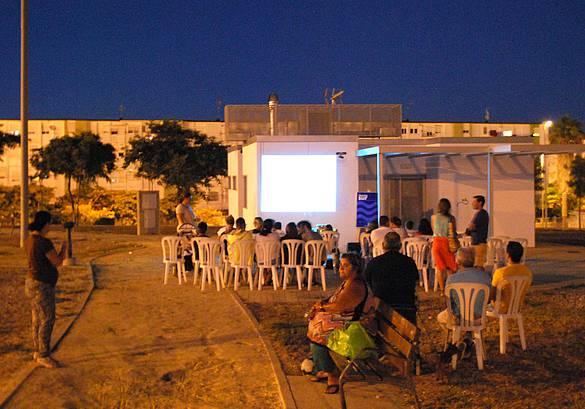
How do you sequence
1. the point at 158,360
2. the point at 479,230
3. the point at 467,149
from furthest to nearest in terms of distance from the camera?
1. the point at 467,149
2. the point at 479,230
3. the point at 158,360

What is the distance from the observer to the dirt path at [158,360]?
6.73 m

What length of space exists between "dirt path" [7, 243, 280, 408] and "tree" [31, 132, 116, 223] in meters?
24.3

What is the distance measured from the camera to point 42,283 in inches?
305

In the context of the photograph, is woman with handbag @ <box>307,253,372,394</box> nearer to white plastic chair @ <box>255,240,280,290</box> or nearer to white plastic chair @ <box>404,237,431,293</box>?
white plastic chair @ <box>255,240,280,290</box>

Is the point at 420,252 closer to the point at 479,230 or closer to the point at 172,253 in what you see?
the point at 479,230

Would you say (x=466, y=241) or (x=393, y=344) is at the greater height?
(x=466, y=241)

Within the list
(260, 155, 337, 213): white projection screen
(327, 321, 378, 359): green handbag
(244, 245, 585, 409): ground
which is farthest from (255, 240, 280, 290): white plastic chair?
(327, 321, 378, 359): green handbag

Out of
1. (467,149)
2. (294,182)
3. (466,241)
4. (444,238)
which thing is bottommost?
(466,241)

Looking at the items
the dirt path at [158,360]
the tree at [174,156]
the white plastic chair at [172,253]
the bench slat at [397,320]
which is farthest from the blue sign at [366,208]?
the tree at [174,156]

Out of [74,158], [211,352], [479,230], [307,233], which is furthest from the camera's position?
[74,158]

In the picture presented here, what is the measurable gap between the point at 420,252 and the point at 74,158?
83.7ft

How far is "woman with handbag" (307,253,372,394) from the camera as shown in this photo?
7059mm

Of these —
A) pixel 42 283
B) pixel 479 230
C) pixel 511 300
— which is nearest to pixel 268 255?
pixel 479 230

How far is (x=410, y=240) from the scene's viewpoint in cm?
1346
